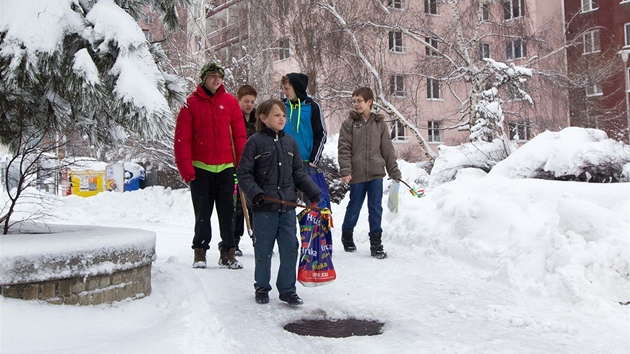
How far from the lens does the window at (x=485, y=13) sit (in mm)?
18022

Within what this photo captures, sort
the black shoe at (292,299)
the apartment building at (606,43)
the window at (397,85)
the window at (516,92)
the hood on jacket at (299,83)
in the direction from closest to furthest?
the black shoe at (292,299)
the hood on jacket at (299,83)
the window at (516,92)
the window at (397,85)
the apartment building at (606,43)

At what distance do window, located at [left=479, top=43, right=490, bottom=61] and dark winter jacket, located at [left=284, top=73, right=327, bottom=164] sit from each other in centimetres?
1123

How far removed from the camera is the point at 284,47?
23.1 m

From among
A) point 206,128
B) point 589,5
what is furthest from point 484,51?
point 589,5

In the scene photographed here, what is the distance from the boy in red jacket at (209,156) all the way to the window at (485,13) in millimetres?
13419

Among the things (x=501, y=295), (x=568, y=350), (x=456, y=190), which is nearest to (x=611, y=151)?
(x=456, y=190)

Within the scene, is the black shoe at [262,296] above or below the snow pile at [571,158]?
below

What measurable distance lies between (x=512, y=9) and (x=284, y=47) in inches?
325

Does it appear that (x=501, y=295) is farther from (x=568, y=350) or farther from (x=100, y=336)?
(x=100, y=336)

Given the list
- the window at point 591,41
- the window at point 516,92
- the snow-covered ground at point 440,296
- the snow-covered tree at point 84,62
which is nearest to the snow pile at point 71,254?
the snow-covered ground at point 440,296

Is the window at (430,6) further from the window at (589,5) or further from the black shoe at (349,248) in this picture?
the window at (589,5)

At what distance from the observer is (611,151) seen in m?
8.35

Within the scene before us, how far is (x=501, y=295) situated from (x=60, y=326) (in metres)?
3.42

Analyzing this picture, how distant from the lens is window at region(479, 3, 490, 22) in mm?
18022
